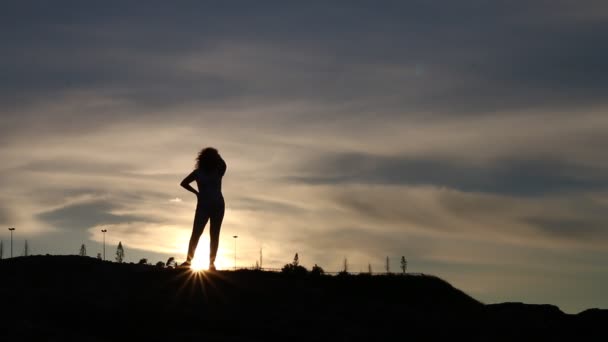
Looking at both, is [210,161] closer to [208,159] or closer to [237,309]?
[208,159]

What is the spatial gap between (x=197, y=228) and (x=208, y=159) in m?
2.21

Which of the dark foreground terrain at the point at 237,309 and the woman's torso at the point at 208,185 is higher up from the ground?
the woman's torso at the point at 208,185

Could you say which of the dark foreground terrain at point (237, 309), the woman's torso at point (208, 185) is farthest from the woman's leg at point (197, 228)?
the dark foreground terrain at point (237, 309)

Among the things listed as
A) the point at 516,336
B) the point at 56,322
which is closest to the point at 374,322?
the point at 516,336

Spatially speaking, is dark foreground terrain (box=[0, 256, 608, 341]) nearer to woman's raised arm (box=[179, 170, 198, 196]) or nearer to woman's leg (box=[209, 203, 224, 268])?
woman's leg (box=[209, 203, 224, 268])

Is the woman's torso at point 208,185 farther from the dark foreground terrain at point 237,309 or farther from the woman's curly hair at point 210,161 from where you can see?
the dark foreground terrain at point 237,309

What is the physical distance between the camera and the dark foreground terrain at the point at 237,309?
20203 mm

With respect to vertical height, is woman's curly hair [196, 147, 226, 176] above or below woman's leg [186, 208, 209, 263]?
above

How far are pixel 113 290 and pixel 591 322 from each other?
17046 mm

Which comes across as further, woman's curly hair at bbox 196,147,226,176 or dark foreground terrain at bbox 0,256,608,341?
woman's curly hair at bbox 196,147,226,176

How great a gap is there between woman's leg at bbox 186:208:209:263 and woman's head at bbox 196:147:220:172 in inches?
53.4

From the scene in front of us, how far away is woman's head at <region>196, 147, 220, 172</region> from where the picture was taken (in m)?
25.1

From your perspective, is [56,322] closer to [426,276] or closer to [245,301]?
[245,301]

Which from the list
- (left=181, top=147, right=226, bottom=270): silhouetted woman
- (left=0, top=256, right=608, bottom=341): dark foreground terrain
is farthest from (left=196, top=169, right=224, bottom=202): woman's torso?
(left=0, top=256, right=608, bottom=341): dark foreground terrain
